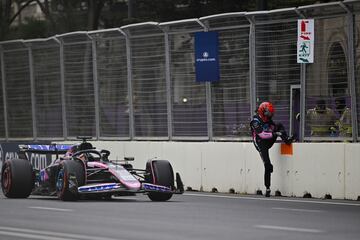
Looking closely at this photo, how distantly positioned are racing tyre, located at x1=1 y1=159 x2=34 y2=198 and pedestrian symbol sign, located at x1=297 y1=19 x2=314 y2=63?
5.50 meters

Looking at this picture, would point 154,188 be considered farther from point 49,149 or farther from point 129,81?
point 129,81

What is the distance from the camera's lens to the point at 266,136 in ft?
66.1

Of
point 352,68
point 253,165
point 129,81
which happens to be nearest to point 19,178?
point 253,165

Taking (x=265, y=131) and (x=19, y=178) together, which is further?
(x=265, y=131)

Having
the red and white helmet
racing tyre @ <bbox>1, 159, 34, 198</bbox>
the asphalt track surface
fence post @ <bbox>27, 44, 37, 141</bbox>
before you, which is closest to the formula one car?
racing tyre @ <bbox>1, 159, 34, 198</bbox>

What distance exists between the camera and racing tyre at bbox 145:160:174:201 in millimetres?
18266

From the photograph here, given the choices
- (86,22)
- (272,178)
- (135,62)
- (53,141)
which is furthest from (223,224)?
(86,22)

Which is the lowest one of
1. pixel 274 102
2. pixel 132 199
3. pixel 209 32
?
pixel 132 199

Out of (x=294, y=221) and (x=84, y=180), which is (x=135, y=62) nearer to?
(x=84, y=180)

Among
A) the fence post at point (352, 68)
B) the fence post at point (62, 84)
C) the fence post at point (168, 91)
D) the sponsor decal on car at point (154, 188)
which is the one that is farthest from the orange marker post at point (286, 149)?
the fence post at point (62, 84)

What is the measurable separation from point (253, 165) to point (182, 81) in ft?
10.7

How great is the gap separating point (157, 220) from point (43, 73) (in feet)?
42.5

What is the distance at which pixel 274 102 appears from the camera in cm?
2095

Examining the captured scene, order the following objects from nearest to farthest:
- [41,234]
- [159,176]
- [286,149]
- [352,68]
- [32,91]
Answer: [41,234], [159,176], [352,68], [286,149], [32,91]
